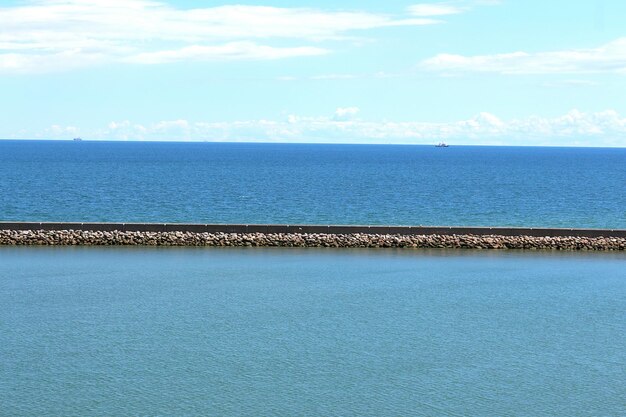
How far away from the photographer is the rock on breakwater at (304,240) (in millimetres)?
45000

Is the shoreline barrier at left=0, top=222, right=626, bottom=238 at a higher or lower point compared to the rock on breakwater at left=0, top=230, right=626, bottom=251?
higher

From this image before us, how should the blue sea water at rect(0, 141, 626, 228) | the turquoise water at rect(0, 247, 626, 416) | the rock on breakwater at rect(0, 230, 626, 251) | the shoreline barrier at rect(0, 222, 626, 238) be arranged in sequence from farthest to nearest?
the blue sea water at rect(0, 141, 626, 228) → the shoreline barrier at rect(0, 222, 626, 238) → the rock on breakwater at rect(0, 230, 626, 251) → the turquoise water at rect(0, 247, 626, 416)

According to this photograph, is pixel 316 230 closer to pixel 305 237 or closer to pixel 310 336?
A: pixel 305 237

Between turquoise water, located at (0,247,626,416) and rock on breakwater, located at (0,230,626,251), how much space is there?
350 centimetres

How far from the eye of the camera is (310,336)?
26.2 metres

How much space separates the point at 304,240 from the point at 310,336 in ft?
62.9

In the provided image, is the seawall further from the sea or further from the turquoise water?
the turquoise water

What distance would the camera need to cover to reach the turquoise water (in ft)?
66.6

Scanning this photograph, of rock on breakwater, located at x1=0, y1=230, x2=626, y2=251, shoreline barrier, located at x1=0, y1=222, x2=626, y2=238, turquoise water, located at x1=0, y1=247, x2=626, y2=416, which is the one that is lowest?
turquoise water, located at x1=0, y1=247, x2=626, y2=416

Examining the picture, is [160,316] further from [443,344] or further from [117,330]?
[443,344]

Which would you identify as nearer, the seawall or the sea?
the sea

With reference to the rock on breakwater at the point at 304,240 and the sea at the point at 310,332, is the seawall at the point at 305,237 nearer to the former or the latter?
the rock on breakwater at the point at 304,240

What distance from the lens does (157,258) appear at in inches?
1622

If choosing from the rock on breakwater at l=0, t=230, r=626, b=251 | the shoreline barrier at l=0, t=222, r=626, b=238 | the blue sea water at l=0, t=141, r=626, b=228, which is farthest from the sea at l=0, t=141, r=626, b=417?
the blue sea water at l=0, t=141, r=626, b=228
